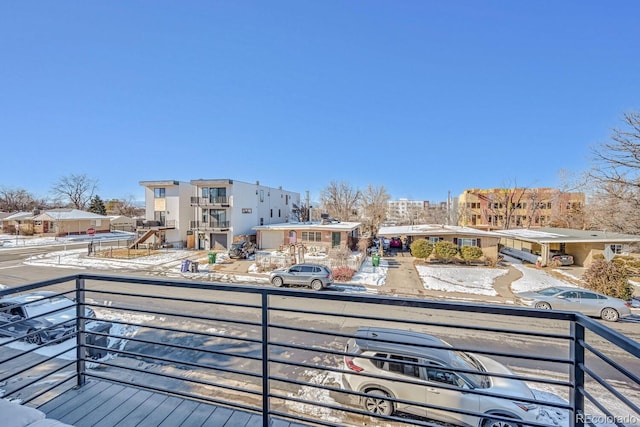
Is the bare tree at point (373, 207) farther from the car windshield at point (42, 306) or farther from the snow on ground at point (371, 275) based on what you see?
the car windshield at point (42, 306)

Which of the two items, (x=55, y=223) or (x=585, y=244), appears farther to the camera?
(x=55, y=223)

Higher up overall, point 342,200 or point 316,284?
point 342,200

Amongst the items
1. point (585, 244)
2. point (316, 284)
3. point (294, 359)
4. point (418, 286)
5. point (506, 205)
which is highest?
point (506, 205)

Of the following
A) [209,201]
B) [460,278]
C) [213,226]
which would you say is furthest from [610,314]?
[209,201]

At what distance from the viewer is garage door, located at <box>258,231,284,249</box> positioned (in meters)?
23.2

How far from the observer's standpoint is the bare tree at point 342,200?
39000 millimetres

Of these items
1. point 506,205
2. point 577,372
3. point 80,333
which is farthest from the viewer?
point 506,205

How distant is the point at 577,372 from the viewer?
1522 millimetres

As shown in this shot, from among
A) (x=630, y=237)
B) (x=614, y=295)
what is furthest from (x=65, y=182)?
(x=630, y=237)

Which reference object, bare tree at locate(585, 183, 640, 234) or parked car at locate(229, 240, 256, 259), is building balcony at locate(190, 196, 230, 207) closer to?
parked car at locate(229, 240, 256, 259)

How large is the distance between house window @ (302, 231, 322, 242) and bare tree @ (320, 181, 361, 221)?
1695 cm

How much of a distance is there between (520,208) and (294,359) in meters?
42.3

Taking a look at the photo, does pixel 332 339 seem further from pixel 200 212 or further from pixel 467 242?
pixel 200 212

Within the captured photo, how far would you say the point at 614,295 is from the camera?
10.2 metres
